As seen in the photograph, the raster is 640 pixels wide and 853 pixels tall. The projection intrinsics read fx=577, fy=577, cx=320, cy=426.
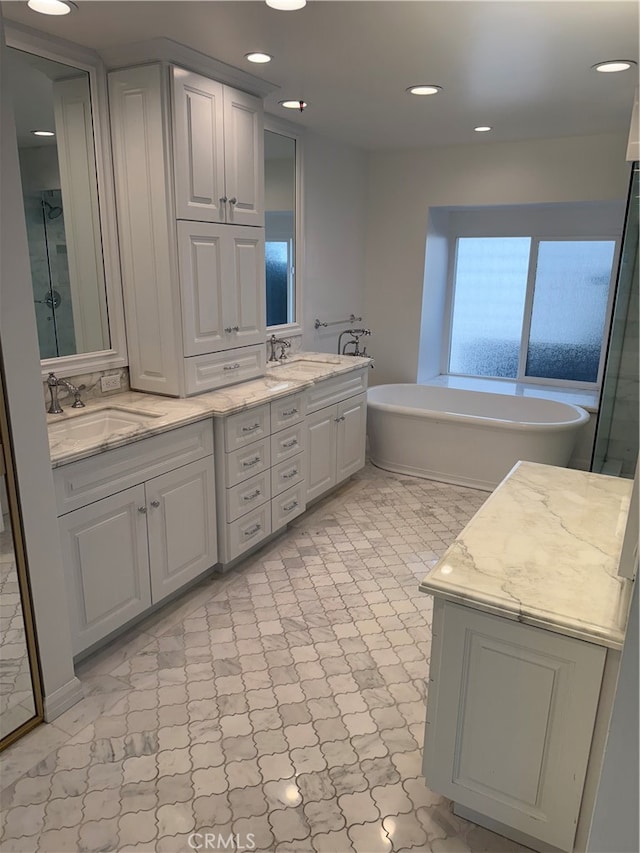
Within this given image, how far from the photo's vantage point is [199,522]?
277 centimetres

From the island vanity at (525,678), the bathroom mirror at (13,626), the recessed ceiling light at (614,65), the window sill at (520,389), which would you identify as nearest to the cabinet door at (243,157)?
the recessed ceiling light at (614,65)

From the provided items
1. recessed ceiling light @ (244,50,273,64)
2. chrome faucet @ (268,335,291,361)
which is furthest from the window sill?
recessed ceiling light @ (244,50,273,64)

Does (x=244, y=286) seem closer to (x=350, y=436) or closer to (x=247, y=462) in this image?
(x=247, y=462)

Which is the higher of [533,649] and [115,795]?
[533,649]

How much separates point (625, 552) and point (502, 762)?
644 millimetres

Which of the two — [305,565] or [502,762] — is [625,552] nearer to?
[502,762]

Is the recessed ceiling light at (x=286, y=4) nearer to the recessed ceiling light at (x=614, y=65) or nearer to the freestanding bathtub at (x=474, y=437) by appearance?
the recessed ceiling light at (x=614, y=65)

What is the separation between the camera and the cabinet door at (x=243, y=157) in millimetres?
2930

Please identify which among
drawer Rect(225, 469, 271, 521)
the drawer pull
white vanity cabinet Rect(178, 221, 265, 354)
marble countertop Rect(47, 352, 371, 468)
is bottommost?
drawer Rect(225, 469, 271, 521)

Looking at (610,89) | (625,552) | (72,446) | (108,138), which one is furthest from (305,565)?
(610,89)

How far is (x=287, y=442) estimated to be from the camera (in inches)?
130

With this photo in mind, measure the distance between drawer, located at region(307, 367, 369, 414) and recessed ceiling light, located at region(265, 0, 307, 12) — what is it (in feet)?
6.21

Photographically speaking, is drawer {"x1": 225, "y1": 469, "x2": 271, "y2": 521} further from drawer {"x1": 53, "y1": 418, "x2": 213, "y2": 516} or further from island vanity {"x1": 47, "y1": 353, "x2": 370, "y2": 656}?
drawer {"x1": 53, "y1": 418, "x2": 213, "y2": 516}

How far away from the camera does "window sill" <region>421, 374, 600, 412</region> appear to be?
4762 mm
